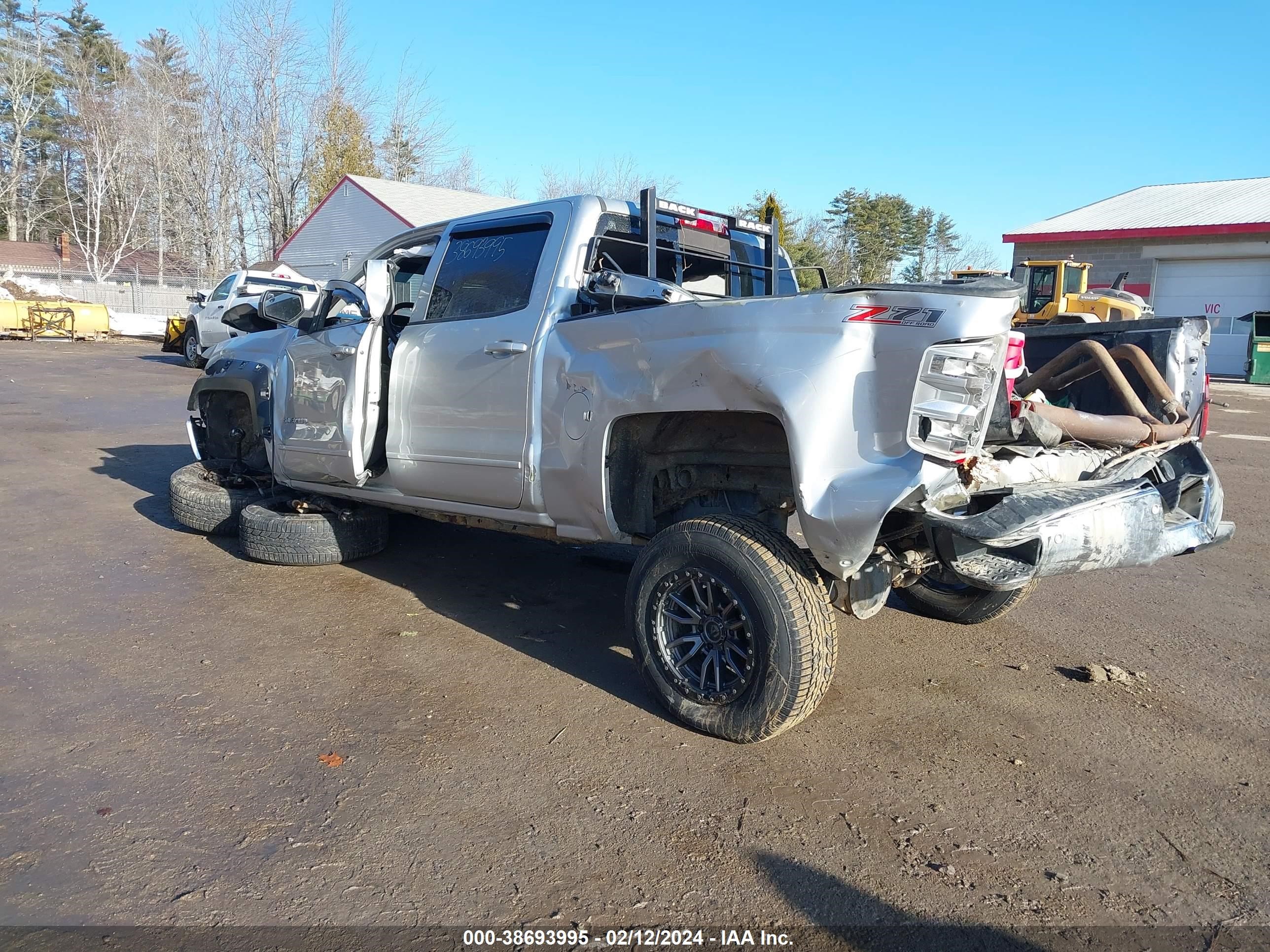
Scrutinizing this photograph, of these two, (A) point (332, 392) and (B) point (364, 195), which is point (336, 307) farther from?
(B) point (364, 195)

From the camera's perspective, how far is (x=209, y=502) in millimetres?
6152

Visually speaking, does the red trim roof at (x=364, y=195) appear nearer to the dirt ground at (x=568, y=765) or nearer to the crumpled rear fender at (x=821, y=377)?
the dirt ground at (x=568, y=765)

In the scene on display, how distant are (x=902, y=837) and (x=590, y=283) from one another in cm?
265

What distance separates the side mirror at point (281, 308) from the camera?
18.9 ft

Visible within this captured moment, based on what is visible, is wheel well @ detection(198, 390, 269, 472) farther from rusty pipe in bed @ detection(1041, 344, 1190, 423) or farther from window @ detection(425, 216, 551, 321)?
rusty pipe in bed @ detection(1041, 344, 1190, 423)

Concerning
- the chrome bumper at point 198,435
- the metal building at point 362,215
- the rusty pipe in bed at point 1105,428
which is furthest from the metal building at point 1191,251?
the chrome bumper at point 198,435

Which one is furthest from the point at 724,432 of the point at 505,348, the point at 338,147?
the point at 338,147

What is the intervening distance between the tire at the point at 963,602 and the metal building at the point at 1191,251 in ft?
88.1

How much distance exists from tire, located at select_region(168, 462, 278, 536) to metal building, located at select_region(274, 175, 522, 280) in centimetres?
2519

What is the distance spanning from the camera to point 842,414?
10.2ft

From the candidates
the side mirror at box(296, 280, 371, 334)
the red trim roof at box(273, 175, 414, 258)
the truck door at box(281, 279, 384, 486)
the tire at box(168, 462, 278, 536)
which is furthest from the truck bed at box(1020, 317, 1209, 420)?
the red trim roof at box(273, 175, 414, 258)

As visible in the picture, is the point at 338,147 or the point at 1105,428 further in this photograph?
the point at 338,147

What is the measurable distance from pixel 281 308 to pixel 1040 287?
20.6m

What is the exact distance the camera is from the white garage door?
89.7 ft
